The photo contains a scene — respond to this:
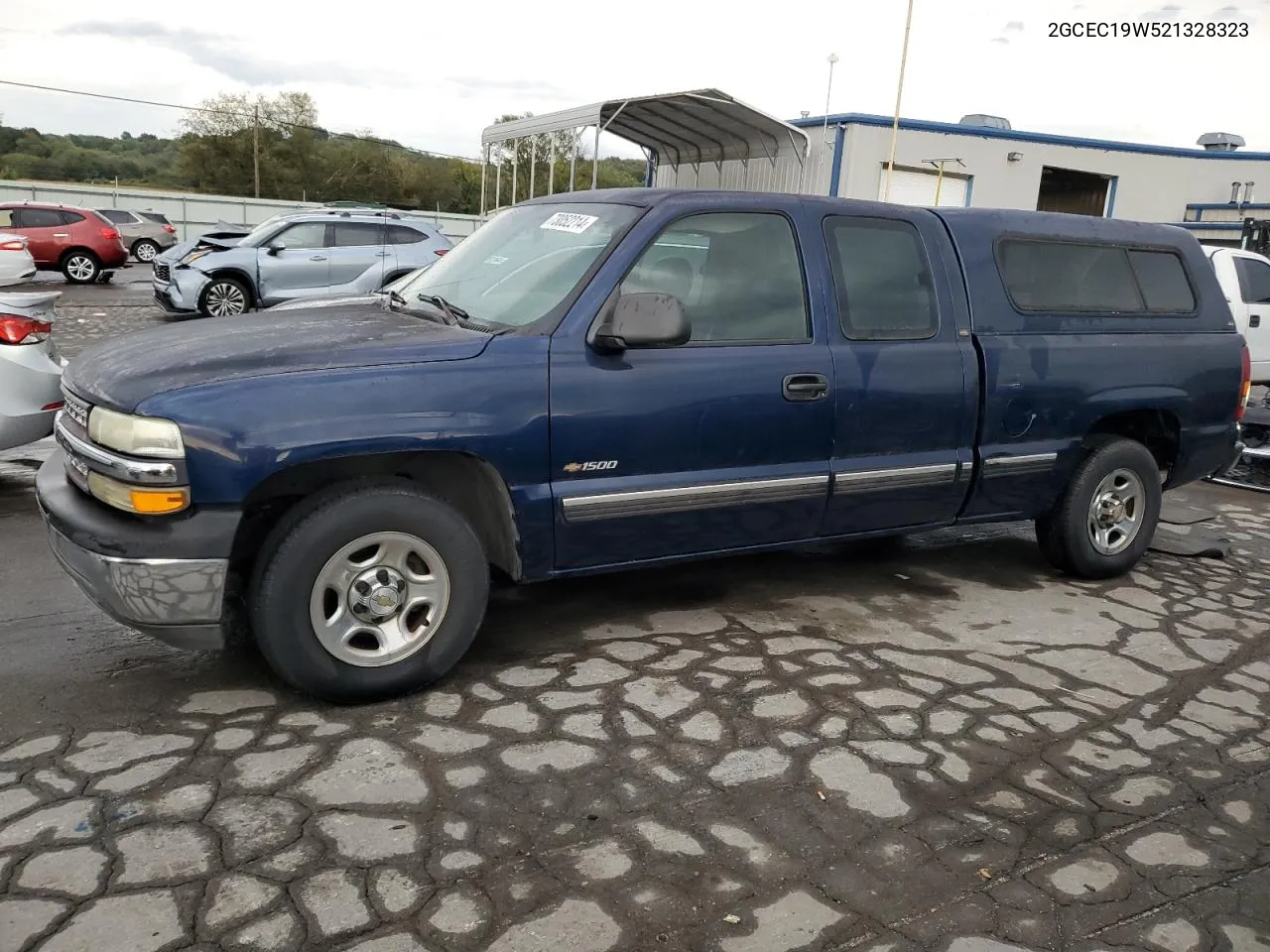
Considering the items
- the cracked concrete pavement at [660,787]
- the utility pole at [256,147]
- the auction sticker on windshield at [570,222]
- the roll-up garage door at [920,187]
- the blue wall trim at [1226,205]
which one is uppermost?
the utility pole at [256,147]

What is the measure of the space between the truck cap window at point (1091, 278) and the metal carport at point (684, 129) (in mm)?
10929

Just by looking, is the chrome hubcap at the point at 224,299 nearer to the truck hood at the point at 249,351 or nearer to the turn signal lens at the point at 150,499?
the truck hood at the point at 249,351

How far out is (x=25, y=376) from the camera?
5664mm

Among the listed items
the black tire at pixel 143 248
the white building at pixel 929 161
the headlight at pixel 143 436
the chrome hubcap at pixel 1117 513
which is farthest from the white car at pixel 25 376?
the black tire at pixel 143 248

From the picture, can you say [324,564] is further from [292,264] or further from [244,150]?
[244,150]

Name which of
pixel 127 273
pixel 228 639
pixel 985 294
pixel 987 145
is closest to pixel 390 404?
pixel 228 639

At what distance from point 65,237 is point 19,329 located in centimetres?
1885

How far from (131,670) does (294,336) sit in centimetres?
139

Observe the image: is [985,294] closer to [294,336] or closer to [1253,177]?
[294,336]

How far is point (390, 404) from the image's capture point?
3.42 meters

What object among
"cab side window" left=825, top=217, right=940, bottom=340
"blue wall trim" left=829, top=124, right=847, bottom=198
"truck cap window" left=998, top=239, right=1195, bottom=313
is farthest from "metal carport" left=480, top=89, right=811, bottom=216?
"cab side window" left=825, top=217, right=940, bottom=340

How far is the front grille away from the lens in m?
3.50

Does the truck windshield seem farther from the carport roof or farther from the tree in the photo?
the tree

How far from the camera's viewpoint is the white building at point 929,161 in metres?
17.7
